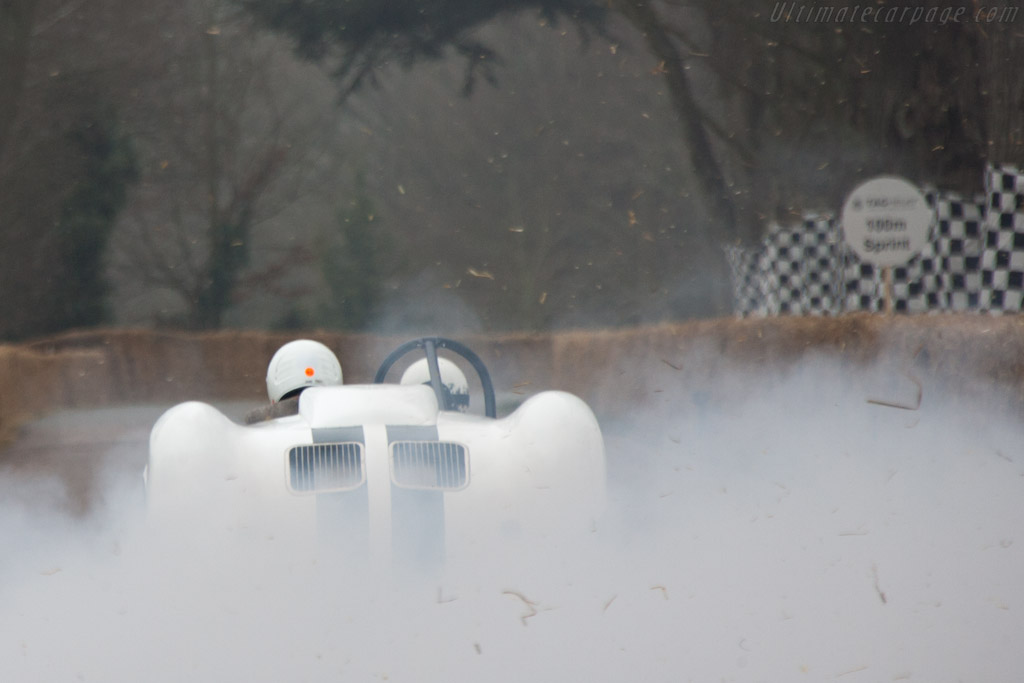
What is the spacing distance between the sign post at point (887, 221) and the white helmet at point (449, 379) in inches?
139

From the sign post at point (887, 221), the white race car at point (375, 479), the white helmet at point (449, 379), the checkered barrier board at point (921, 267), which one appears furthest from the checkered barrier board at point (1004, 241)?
the white race car at point (375, 479)

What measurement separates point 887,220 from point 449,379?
388 cm

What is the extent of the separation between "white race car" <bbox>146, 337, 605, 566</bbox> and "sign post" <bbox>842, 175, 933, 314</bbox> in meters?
4.25

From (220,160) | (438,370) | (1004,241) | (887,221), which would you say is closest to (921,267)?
(887,221)

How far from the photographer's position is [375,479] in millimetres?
2715

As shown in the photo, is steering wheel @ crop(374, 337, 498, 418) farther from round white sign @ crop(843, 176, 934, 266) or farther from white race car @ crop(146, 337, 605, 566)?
round white sign @ crop(843, 176, 934, 266)

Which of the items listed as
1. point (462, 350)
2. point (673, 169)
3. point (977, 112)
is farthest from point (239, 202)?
point (462, 350)

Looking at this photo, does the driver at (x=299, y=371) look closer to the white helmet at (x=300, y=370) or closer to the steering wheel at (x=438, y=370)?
the white helmet at (x=300, y=370)

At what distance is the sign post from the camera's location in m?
6.51

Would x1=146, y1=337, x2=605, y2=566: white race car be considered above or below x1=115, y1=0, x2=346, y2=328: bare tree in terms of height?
below

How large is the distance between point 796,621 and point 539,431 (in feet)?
2.75

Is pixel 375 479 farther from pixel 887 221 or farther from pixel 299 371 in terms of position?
pixel 887 221

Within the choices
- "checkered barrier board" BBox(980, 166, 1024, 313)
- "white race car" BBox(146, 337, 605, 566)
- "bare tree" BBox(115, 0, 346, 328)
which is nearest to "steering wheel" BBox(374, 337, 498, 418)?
"white race car" BBox(146, 337, 605, 566)

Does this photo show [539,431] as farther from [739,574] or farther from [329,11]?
[329,11]
